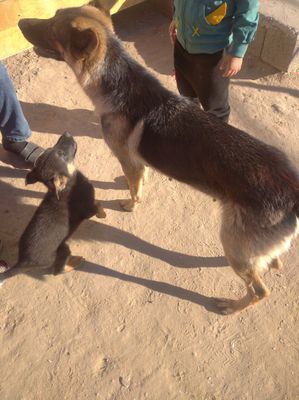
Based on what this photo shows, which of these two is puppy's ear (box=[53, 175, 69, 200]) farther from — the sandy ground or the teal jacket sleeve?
the teal jacket sleeve

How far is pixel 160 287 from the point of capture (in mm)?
3420

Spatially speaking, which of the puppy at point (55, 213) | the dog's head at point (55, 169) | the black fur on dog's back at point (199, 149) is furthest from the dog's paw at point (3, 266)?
the black fur on dog's back at point (199, 149)

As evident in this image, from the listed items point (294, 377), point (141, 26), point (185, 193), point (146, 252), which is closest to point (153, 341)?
point (146, 252)

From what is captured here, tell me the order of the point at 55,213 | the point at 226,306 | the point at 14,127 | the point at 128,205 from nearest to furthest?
the point at 55,213, the point at 226,306, the point at 128,205, the point at 14,127

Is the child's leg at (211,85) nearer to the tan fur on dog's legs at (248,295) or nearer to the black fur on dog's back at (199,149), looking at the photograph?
the black fur on dog's back at (199,149)

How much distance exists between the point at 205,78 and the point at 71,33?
4.03ft

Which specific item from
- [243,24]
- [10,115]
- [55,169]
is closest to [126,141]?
[55,169]

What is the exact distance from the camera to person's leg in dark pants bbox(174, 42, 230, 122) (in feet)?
10.8

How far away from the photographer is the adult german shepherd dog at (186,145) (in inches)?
98.8

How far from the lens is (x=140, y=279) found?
3.46 m

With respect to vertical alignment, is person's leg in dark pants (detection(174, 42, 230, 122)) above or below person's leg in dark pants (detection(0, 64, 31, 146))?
above

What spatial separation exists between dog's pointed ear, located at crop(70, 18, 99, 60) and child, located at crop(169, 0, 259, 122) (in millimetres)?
797

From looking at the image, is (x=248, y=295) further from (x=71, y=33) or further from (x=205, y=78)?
(x=71, y=33)

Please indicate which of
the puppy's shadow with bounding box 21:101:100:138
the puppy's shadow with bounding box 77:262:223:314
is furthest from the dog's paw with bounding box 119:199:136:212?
the puppy's shadow with bounding box 21:101:100:138
